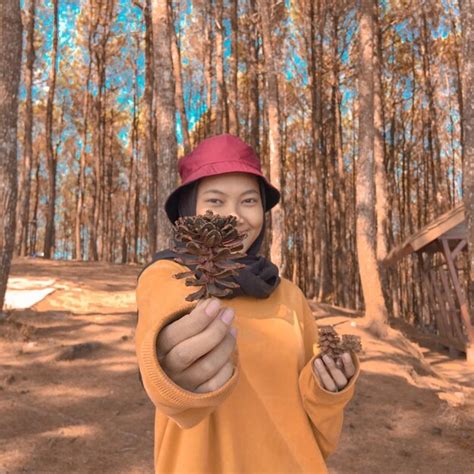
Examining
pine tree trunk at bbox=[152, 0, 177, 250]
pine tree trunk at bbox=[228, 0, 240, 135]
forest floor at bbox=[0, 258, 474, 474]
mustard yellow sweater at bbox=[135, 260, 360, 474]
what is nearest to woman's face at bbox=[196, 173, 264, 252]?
mustard yellow sweater at bbox=[135, 260, 360, 474]

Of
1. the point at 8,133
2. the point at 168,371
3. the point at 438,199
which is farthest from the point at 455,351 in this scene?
the point at 168,371

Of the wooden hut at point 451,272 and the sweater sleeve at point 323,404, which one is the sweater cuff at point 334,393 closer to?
the sweater sleeve at point 323,404

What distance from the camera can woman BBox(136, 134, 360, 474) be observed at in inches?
45.6

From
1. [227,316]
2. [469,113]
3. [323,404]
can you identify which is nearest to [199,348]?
[227,316]

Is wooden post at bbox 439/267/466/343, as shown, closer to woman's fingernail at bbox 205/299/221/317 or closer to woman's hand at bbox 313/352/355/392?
woman's hand at bbox 313/352/355/392

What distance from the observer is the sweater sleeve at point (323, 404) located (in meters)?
1.40

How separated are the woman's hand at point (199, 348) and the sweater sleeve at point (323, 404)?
55cm

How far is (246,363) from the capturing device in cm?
145

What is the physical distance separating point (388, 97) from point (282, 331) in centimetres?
2469

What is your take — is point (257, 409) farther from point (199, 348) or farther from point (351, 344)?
point (199, 348)

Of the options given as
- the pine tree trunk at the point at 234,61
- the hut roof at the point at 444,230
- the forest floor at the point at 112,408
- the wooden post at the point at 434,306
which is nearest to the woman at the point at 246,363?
the forest floor at the point at 112,408

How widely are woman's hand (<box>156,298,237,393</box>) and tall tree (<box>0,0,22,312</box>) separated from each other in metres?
6.11

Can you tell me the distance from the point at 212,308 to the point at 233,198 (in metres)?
0.82

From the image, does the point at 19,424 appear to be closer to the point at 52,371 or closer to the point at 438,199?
the point at 52,371
